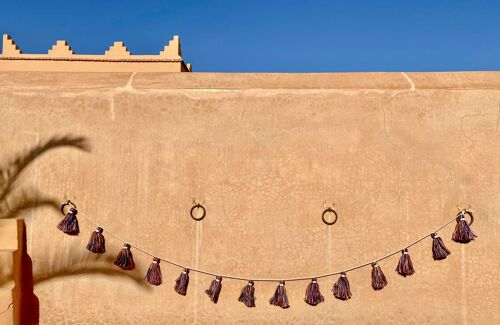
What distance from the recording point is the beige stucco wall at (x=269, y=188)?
3.57 metres

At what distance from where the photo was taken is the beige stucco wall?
3574 mm

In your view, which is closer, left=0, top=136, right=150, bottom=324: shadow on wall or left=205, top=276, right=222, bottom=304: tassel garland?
left=205, top=276, right=222, bottom=304: tassel garland

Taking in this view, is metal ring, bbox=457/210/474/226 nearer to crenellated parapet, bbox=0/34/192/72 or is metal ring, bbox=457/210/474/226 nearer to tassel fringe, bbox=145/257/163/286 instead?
tassel fringe, bbox=145/257/163/286

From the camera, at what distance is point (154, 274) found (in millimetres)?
3582

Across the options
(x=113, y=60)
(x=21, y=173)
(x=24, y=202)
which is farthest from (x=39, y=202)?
(x=113, y=60)

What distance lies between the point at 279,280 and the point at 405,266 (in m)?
0.89

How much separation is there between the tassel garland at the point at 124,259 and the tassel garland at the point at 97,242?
15cm

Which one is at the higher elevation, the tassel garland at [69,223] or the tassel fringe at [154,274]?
the tassel garland at [69,223]

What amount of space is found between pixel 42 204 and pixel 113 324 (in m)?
1.03

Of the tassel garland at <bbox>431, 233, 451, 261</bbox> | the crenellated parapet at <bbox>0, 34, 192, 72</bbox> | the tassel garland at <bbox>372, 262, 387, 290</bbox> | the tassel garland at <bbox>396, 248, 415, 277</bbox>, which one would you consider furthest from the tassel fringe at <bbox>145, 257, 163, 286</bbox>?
the crenellated parapet at <bbox>0, 34, 192, 72</bbox>

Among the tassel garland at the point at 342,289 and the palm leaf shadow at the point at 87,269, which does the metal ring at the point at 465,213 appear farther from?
the palm leaf shadow at the point at 87,269

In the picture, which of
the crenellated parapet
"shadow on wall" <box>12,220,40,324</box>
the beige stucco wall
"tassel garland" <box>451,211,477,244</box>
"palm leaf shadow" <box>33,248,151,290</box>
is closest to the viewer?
"shadow on wall" <box>12,220,40,324</box>

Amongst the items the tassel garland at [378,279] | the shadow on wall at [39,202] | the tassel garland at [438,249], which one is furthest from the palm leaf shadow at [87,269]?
the tassel garland at [438,249]

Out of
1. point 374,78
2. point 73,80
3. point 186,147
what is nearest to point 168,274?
point 186,147
